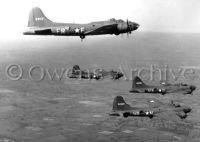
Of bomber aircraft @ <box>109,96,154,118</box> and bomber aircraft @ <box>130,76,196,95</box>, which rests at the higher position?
bomber aircraft @ <box>130,76,196,95</box>

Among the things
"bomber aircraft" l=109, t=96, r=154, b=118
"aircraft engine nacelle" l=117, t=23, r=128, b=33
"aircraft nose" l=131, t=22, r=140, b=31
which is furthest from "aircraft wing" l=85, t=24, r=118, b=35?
"bomber aircraft" l=109, t=96, r=154, b=118

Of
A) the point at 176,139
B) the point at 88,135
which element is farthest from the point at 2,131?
the point at 176,139

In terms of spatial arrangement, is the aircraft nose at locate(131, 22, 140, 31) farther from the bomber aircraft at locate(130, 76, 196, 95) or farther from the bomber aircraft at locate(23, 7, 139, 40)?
the bomber aircraft at locate(130, 76, 196, 95)

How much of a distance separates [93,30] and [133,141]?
150 m

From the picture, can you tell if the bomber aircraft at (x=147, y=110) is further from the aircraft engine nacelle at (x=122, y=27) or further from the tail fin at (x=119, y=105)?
the aircraft engine nacelle at (x=122, y=27)

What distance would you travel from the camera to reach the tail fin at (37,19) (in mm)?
48991

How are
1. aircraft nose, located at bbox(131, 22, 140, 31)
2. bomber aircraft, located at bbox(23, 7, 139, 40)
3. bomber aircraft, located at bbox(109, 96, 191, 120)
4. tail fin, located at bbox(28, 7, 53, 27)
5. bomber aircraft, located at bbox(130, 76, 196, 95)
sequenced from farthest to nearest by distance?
bomber aircraft, located at bbox(130, 76, 196, 95), bomber aircraft, located at bbox(109, 96, 191, 120), tail fin, located at bbox(28, 7, 53, 27), aircraft nose, located at bbox(131, 22, 140, 31), bomber aircraft, located at bbox(23, 7, 139, 40)

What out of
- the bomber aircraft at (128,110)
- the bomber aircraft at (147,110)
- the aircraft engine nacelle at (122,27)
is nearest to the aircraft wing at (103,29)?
the aircraft engine nacelle at (122,27)

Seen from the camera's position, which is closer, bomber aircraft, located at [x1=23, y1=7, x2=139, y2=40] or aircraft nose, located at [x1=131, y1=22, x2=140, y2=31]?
bomber aircraft, located at [x1=23, y1=7, x2=139, y2=40]

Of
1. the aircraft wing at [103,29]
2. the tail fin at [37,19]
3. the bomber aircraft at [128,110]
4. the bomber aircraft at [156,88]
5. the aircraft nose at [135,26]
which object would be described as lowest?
the bomber aircraft at [128,110]

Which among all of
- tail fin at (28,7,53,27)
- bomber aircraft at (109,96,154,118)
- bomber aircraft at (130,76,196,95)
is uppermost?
tail fin at (28,7,53,27)

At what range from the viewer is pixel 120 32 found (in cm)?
4628

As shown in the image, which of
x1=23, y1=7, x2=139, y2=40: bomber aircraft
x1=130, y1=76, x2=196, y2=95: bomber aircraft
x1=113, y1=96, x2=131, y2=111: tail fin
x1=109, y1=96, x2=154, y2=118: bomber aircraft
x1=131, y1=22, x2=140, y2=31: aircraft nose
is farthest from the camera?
x1=130, y1=76, x2=196, y2=95: bomber aircraft

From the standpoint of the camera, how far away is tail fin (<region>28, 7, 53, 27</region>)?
49.0 m
